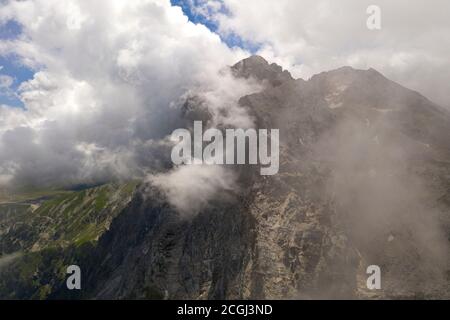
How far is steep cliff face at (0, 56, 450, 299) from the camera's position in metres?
133

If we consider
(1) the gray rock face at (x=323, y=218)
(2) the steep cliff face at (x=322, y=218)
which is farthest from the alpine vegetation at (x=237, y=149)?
(1) the gray rock face at (x=323, y=218)

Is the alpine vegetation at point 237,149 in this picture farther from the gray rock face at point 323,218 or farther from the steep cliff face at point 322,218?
the gray rock face at point 323,218

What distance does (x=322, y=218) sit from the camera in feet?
478

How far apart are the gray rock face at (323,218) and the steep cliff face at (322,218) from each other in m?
0.39

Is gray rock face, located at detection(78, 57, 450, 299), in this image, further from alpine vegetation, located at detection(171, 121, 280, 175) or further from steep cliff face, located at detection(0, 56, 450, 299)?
alpine vegetation, located at detection(171, 121, 280, 175)

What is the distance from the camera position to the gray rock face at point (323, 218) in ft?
436

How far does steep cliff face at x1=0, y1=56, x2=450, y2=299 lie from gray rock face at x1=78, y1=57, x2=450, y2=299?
0.39 meters

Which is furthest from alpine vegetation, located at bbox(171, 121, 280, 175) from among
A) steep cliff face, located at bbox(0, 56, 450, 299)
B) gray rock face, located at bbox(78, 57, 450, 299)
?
gray rock face, located at bbox(78, 57, 450, 299)

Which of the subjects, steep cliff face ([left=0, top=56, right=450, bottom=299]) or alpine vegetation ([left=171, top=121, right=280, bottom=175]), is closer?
steep cliff face ([left=0, top=56, right=450, bottom=299])

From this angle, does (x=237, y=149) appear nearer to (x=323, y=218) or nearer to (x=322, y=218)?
(x=322, y=218)

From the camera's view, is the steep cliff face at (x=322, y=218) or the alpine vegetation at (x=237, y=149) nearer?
the steep cliff face at (x=322, y=218)

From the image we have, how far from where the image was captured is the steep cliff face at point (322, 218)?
133m

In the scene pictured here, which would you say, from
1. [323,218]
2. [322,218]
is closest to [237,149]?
[322,218]

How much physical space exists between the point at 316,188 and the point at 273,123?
3803cm
